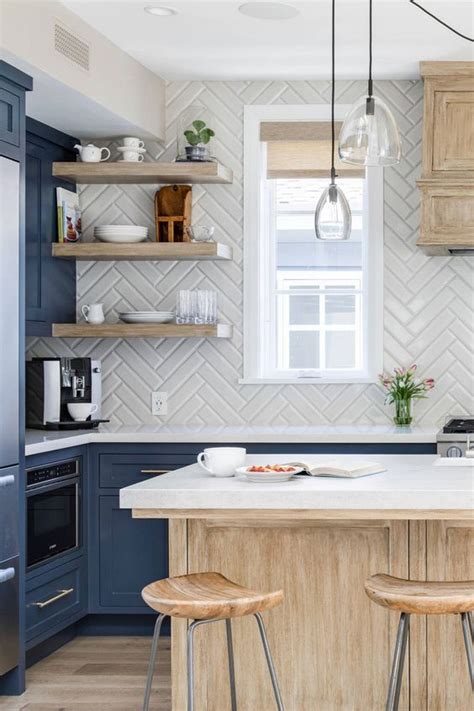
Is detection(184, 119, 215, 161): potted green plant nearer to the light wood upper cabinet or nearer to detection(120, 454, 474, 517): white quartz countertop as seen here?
the light wood upper cabinet

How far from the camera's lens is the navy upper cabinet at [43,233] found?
15.7ft

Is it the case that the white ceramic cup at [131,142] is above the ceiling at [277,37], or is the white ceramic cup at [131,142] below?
below

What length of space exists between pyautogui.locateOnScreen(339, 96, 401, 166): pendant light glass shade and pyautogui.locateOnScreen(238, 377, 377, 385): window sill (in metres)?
2.47

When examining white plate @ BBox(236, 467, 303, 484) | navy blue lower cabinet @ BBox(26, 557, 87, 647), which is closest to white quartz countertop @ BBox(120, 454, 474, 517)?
white plate @ BBox(236, 467, 303, 484)

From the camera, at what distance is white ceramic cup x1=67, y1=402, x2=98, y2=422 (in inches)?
193

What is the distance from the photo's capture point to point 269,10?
413cm

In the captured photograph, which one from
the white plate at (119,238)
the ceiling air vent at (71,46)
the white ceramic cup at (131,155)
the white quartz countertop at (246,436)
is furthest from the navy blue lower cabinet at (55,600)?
the ceiling air vent at (71,46)

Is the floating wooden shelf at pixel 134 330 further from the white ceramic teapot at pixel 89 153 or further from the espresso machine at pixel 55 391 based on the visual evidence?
the white ceramic teapot at pixel 89 153

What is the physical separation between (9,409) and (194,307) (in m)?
1.53

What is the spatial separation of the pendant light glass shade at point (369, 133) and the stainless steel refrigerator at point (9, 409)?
1.47 m

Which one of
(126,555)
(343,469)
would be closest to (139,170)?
(126,555)

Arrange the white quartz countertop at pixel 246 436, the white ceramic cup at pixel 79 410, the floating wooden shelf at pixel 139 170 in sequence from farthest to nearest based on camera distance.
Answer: the floating wooden shelf at pixel 139 170 → the white ceramic cup at pixel 79 410 → the white quartz countertop at pixel 246 436

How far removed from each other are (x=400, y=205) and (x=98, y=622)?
2601 mm

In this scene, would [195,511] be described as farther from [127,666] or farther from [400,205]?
[400,205]
